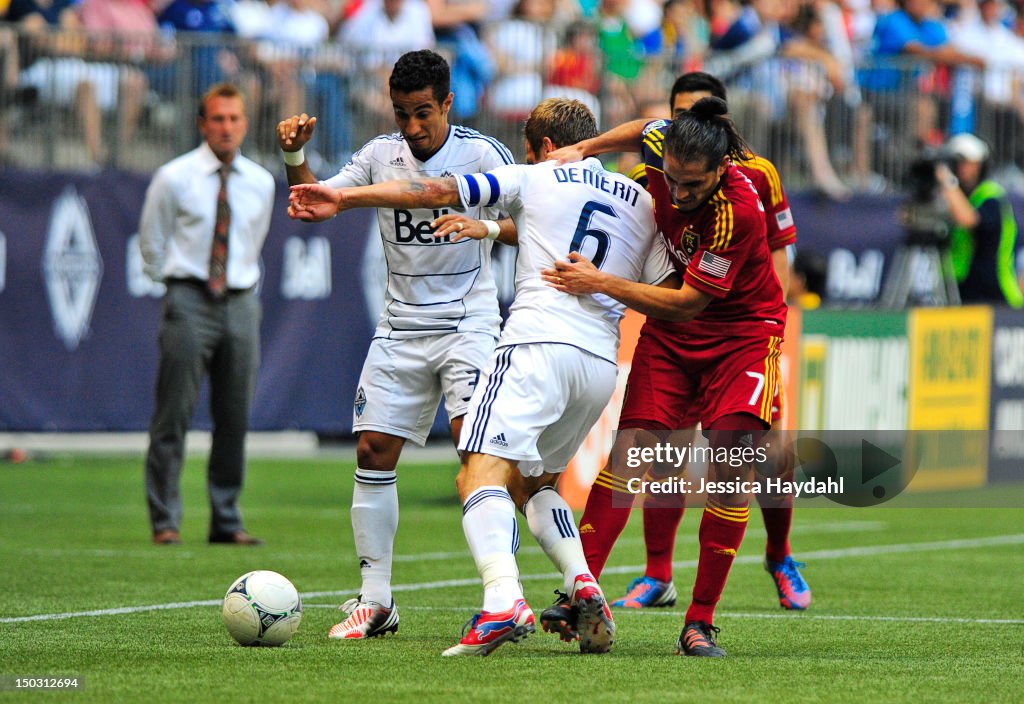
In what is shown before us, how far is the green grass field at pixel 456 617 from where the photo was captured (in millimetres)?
5562

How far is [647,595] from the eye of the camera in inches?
319

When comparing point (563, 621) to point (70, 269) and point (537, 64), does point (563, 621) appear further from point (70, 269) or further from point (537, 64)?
point (537, 64)

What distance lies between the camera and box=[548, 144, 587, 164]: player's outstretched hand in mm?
6598

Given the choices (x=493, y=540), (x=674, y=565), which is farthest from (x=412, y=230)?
(x=674, y=565)

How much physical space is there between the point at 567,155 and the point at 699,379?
1.06m

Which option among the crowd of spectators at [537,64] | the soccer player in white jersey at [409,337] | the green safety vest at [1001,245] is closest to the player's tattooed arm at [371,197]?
the soccer player in white jersey at [409,337]

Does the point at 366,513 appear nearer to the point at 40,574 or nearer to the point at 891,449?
the point at 40,574

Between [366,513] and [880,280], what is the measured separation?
1107 cm

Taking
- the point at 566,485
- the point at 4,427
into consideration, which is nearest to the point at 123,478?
the point at 4,427

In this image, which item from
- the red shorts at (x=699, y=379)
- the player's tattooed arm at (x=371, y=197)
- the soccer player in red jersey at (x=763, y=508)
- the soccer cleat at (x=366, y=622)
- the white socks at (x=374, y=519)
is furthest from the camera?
the soccer player in red jersey at (x=763, y=508)

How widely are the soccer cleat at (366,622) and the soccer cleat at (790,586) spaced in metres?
2.06

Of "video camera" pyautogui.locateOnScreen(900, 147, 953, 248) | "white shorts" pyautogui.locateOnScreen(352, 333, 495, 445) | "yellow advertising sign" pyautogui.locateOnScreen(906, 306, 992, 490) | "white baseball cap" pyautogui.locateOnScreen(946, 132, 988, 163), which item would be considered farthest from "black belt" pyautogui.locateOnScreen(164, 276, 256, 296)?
"white baseball cap" pyautogui.locateOnScreen(946, 132, 988, 163)

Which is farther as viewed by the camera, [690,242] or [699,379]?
[699,379]

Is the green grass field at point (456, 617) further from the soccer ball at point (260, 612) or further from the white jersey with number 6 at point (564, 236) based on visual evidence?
the white jersey with number 6 at point (564, 236)
